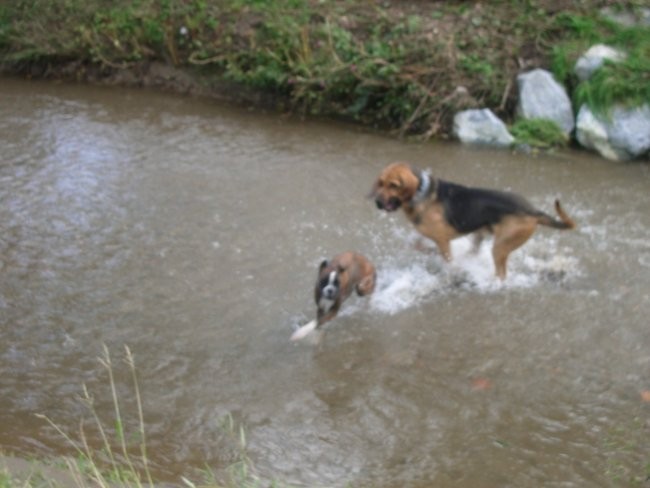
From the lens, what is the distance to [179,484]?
4.43m

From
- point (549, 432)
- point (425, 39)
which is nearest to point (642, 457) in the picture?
point (549, 432)

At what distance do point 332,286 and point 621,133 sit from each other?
598cm

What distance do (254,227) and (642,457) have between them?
459 centimetres

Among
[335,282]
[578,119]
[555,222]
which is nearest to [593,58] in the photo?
[578,119]

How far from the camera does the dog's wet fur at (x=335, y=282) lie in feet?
19.0

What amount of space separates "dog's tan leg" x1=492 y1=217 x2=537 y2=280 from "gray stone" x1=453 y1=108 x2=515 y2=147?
3798 millimetres

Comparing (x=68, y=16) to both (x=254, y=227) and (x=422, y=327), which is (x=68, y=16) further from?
(x=422, y=327)

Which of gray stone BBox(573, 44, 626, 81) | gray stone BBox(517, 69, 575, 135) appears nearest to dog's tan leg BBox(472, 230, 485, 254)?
gray stone BBox(517, 69, 575, 135)

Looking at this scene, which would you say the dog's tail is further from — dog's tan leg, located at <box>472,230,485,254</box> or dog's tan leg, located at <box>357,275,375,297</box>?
dog's tan leg, located at <box>357,275,375,297</box>

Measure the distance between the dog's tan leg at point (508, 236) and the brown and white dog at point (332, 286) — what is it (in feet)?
4.57

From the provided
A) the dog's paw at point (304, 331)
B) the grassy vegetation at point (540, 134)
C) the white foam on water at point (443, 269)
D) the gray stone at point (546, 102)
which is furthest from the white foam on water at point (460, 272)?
the gray stone at point (546, 102)

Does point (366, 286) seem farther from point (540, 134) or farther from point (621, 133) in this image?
point (621, 133)

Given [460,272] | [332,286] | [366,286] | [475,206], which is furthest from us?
[460,272]

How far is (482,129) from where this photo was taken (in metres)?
10.5
